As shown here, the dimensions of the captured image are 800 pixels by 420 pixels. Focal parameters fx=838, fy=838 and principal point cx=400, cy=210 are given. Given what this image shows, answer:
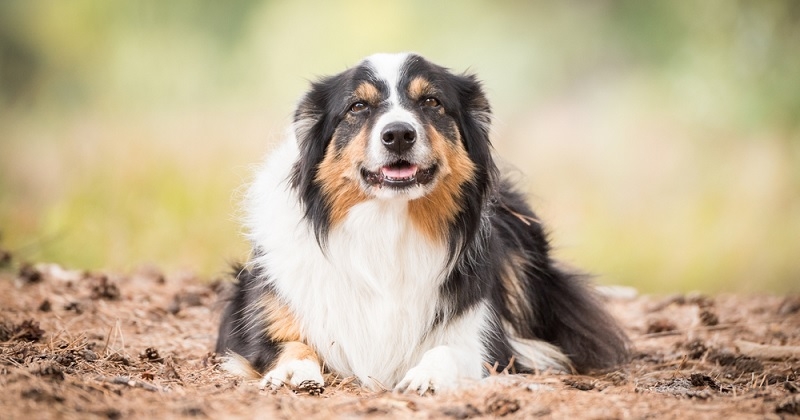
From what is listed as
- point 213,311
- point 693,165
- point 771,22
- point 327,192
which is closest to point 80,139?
point 213,311

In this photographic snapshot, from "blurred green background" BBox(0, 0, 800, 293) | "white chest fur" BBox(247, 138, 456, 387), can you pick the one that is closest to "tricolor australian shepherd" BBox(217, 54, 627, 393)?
"white chest fur" BBox(247, 138, 456, 387)

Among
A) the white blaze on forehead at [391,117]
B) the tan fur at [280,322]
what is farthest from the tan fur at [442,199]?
the tan fur at [280,322]

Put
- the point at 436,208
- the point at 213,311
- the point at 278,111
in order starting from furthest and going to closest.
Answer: the point at 278,111 < the point at 213,311 < the point at 436,208

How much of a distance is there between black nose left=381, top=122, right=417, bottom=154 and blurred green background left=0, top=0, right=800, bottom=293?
4617 millimetres

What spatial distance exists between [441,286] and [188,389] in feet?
4.12

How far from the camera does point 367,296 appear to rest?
13.0 ft

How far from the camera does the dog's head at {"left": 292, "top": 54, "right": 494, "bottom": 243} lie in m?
3.77

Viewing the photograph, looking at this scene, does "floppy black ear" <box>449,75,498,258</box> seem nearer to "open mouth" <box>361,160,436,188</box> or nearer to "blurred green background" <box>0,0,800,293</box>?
"open mouth" <box>361,160,436,188</box>

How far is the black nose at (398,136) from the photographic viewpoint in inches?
145

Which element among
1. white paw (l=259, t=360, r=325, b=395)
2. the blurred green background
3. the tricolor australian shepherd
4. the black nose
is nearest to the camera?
white paw (l=259, t=360, r=325, b=395)

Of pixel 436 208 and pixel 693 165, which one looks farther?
pixel 693 165

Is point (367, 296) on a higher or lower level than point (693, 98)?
lower

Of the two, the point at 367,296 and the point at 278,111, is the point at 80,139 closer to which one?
the point at 278,111

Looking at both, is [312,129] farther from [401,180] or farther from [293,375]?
[293,375]
